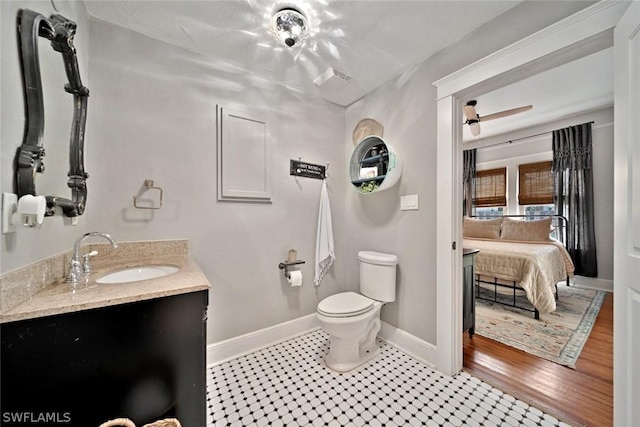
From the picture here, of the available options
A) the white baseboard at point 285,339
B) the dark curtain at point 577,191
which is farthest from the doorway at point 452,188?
the dark curtain at point 577,191

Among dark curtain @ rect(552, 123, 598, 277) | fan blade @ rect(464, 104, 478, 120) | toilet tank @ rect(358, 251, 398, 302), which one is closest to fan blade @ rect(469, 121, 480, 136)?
fan blade @ rect(464, 104, 478, 120)

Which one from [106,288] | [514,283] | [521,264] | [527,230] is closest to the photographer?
[106,288]

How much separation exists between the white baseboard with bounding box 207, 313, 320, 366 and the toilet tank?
0.65 m

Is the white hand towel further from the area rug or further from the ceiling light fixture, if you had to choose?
the area rug

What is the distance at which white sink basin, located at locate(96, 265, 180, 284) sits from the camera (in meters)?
1.29

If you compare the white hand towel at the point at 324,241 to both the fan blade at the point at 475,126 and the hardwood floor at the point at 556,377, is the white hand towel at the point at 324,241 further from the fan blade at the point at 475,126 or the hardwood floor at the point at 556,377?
the fan blade at the point at 475,126

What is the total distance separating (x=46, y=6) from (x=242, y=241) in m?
1.52

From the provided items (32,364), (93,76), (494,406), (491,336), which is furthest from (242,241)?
(491,336)

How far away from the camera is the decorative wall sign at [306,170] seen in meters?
2.20

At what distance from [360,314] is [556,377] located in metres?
1.37

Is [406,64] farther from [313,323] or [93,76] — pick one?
[313,323]

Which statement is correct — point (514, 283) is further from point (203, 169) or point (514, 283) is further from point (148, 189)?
point (148, 189)

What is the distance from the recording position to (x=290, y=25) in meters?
1.41

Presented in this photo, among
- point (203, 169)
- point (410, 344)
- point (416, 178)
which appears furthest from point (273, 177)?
point (410, 344)
